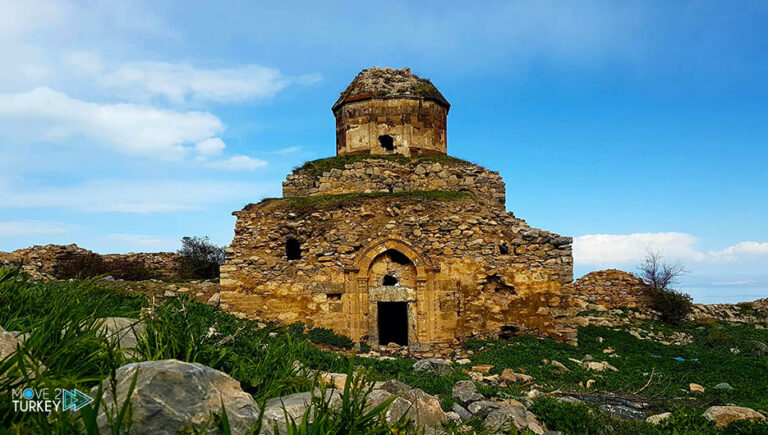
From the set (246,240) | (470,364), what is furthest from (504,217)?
(246,240)

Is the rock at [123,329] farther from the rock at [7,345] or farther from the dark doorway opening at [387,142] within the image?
the dark doorway opening at [387,142]

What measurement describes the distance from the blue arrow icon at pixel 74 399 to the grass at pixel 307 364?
0.05 meters

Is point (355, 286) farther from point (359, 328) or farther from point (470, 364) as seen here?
point (470, 364)

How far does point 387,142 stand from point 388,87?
1.91 metres

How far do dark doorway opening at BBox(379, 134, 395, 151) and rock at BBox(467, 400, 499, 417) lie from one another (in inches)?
434

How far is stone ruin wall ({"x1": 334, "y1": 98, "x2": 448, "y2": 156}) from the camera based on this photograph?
15.6 m

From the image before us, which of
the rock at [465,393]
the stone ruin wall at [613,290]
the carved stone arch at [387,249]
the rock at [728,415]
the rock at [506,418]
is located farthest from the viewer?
the stone ruin wall at [613,290]

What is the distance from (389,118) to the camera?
15664 mm

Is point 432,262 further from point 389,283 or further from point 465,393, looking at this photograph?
point 465,393

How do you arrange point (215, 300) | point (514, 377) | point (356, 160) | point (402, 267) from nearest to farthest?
point (514, 377) < point (402, 267) < point (215, 300) < point (356, 160)

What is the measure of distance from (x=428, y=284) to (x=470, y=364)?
255 centimetres

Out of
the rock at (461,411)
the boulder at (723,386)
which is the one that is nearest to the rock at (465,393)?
the rock at (461,411)

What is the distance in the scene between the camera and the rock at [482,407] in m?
5.28
